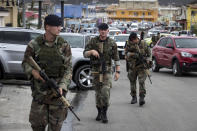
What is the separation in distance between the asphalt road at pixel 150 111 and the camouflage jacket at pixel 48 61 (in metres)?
2.86

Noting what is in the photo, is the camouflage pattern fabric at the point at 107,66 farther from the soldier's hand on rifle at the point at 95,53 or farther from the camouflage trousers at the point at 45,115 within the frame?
the camouflage trousers at the point at 45,115

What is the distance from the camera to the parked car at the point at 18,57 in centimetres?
1483

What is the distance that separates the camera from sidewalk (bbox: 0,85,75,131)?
9172 mm

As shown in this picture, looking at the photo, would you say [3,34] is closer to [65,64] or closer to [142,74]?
[142,74]

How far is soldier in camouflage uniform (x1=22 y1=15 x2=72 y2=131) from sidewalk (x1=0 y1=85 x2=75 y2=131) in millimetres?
2589

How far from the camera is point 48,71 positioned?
20.9 feet

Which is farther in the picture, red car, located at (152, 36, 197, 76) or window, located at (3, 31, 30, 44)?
red car, located at (152, 36, 197, 76)

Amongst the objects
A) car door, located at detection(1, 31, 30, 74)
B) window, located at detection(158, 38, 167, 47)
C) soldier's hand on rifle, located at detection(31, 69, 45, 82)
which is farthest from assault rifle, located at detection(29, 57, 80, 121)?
window, located at detection(158, 38, 167, 47)

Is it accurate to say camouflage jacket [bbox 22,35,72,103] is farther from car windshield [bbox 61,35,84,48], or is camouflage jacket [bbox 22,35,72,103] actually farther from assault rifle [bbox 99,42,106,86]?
car windshield [bbox 61,35,84,48]

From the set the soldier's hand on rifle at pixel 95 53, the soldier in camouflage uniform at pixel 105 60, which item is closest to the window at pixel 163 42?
the soldier in camouflage uniform at pixel 105 60

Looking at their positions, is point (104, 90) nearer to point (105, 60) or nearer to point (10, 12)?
point (105, 60)

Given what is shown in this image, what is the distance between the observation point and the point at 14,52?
14852mm

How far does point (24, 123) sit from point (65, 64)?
3318mm

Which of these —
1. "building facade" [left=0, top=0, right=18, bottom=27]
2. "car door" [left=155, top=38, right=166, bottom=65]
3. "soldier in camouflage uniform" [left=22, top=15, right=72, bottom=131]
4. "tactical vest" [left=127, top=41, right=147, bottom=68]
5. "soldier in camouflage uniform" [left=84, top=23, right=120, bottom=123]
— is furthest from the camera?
"building facade" [left=0, top=0, right=18, bottom=27]
